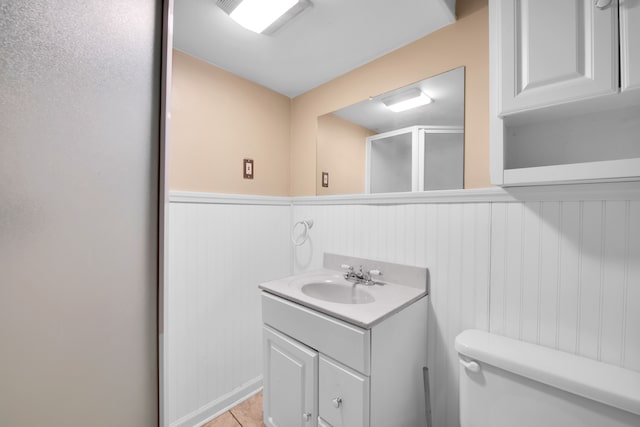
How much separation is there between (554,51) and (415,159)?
675 millimetres

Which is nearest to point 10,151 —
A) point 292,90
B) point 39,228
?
point 39,228

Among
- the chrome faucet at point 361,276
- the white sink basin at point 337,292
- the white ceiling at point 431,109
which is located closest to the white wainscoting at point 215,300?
the white sink basin at point 337,292

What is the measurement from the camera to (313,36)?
1.38 meters

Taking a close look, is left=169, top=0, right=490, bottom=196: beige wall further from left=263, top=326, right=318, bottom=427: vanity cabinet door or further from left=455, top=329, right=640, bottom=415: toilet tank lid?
left=263, top=326, right=318, bottom=427: vanity cabinet door

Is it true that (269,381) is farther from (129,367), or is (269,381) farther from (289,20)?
(289,20)

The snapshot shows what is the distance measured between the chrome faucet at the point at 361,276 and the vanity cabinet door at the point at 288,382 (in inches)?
18.5

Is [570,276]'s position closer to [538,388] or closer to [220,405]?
[538,388]

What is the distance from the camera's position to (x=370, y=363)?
37.2 inches

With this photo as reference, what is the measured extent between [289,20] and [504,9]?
0.89 m

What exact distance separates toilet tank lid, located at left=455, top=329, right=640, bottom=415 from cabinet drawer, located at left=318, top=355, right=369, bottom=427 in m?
0.41

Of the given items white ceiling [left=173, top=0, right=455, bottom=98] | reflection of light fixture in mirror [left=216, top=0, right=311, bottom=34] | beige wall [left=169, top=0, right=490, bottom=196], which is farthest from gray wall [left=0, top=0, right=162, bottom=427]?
beige wall [left=169, top=0, right=490, bottom=196]

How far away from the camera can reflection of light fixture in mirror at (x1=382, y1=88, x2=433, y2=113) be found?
1.37 meters

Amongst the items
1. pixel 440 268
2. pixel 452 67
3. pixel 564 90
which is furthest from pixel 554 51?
pixel 440 268

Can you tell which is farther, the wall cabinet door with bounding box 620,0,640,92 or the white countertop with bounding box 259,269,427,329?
the white countertop with bounding box 259,269,427,329
